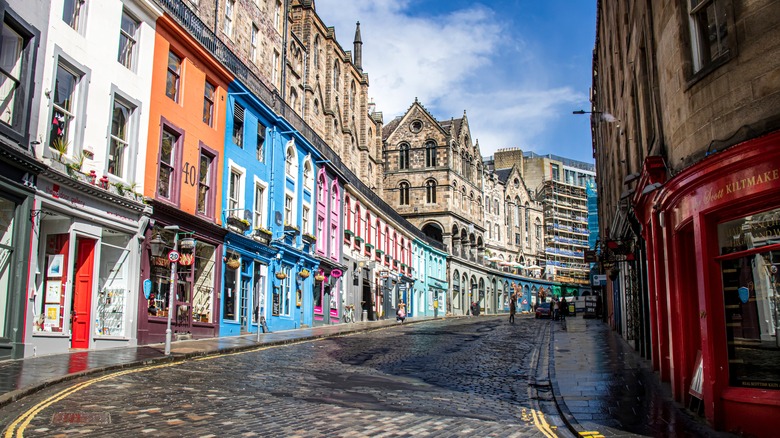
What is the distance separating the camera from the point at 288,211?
28.7 m

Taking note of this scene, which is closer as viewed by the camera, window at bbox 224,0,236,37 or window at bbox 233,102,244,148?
window at bbox 233,102,244,148

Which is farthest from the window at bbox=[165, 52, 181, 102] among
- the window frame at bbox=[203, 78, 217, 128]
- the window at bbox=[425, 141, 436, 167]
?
the window at bbox=[425, 141, 436, 167]

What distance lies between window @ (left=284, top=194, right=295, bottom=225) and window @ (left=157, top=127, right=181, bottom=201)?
8.93 meters

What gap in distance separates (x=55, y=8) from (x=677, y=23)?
12797 millimetres

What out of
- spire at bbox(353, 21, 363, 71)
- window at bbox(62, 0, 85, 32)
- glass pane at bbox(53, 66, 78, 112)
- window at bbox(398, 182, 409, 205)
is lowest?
glass pane at bbox(53, 66, 78, 112)

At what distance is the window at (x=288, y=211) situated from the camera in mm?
28344

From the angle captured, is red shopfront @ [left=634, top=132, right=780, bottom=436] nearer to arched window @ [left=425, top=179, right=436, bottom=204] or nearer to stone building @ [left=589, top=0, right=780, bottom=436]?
stone building @ [left=589, top=0, right=780, bottom=436]

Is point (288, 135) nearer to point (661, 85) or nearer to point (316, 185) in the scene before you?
point (316, 185)

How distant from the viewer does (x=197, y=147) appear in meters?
20.9

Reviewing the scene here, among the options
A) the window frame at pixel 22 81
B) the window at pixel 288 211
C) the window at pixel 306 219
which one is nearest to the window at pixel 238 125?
the window at pixel 288 211

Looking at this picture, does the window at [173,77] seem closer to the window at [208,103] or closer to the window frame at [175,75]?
the window frame at [175,75]

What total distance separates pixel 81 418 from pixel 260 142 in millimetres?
20021

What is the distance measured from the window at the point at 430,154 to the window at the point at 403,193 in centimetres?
320

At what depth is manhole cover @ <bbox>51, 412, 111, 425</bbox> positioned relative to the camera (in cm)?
702
